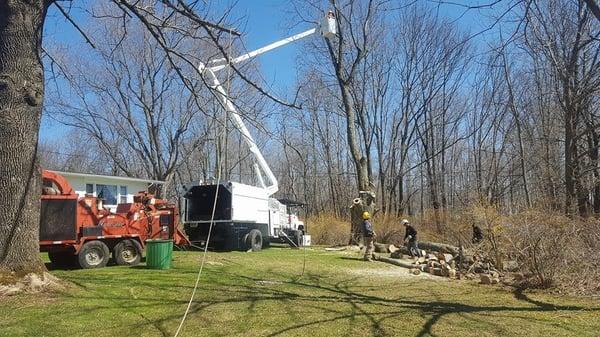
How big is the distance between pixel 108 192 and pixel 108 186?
38cm

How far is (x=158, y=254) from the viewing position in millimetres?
13211

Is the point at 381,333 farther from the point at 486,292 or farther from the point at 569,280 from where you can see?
the point at 569,280

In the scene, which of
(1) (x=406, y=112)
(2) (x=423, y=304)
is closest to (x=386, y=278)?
(2) (x=423, y=304)

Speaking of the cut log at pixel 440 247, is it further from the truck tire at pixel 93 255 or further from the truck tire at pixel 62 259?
the truck tire at pixel 62 259

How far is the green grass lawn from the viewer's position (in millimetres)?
7211

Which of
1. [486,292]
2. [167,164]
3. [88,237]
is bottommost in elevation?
[486,292]

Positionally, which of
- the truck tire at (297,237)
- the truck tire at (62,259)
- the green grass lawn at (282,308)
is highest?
the truck tire at (297,237)

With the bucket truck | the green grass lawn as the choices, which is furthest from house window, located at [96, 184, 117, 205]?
the green grass lawn

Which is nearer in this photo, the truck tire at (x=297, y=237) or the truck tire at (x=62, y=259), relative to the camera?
the truck tire at (x=62, y=259)

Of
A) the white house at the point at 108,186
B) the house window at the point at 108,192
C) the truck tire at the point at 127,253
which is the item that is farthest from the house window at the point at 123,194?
the truck tire at the point at 127,253

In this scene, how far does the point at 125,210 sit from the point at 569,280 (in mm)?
11604

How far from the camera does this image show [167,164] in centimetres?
4100

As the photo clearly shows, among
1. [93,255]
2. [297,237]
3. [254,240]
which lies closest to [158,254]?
[93,255]

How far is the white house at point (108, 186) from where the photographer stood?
3123 centimetres
